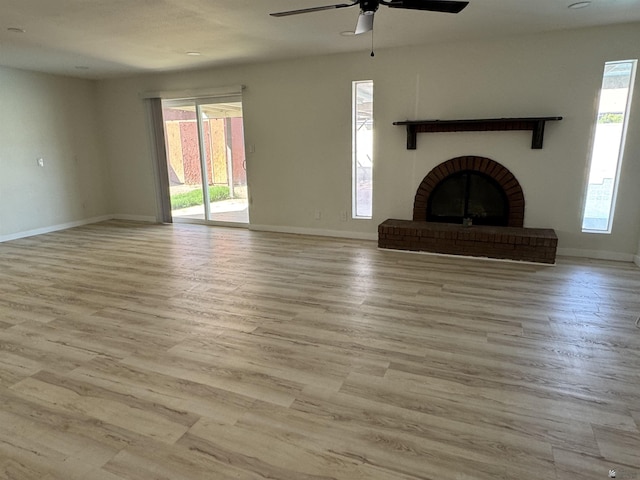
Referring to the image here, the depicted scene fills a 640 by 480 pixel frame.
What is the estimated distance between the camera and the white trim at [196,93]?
5930mm

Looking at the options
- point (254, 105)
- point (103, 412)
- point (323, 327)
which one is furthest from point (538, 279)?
point (254, 105)

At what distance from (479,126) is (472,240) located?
1.36m

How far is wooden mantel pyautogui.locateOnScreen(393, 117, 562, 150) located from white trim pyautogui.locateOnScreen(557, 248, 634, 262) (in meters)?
1.27

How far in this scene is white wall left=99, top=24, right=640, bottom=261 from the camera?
4.36 m

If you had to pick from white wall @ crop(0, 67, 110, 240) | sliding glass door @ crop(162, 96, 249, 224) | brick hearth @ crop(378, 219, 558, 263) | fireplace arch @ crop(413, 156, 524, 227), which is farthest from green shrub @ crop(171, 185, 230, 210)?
Result: fireplace arch @ crop(413, 156, 524, 227)

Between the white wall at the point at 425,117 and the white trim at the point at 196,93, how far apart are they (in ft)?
0.32

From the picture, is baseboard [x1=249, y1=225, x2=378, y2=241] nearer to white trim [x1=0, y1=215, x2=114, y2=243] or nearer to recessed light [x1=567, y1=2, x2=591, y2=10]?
white trim [x1=0, y1=215, x2=114, y2=243]

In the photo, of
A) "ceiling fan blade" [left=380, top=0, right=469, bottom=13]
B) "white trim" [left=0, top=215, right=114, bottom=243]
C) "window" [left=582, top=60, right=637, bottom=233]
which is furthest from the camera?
"white trim" [left=0, top=215, right=114, bottom=243]

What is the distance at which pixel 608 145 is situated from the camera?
4.39 meters

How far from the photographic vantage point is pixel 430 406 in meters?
2.01

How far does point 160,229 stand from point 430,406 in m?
5.60

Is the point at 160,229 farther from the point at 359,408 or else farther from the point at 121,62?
the point at 359,408

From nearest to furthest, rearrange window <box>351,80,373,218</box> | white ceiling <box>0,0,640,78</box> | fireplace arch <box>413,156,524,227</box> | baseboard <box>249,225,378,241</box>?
white ceiling <box>0,0,640,78</box>
fireplace arch <box>413,156,524,227</box>
window <box>351,80,373,218</box>
baseboard <box>249,225,378,241</box>

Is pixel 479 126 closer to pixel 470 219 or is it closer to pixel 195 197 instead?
pixel 470 219
